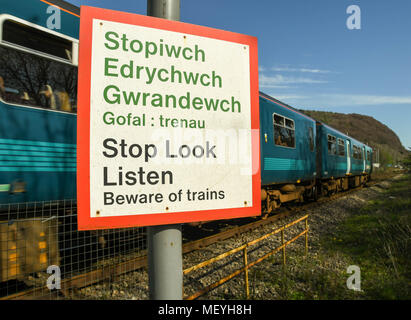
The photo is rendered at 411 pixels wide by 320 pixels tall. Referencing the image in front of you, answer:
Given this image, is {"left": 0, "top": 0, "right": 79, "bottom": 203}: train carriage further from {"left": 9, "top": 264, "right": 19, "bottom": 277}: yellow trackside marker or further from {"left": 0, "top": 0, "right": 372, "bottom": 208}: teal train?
{"left": 9, "top": 264, "right": 19, "bottom": 277}: yellow trackside marker

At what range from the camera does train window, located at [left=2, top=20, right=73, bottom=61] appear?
3.20m

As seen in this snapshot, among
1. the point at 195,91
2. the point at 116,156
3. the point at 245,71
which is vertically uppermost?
the point at 245,71

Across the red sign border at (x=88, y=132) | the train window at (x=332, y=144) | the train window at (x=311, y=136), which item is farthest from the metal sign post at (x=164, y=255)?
the train window at (x=332, y=144)

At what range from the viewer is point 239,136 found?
157 cm

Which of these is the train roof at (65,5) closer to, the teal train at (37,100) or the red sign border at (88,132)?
the teal train at (37,100)

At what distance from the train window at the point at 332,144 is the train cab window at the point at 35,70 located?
1305 centimetres

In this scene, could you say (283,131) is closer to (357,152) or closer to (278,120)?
(278,120)

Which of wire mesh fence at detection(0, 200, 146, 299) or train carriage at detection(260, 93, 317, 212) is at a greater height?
train carriage at detection(260, 93, 317, 212)

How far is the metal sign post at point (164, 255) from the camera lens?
1.38 m

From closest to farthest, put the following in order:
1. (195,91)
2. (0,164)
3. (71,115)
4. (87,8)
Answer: (87,8), (195,91), (0,164), (71,115)

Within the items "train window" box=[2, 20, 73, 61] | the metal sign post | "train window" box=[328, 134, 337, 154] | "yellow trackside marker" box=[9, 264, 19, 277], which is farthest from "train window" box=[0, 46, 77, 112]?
"train window" box=[328, 134, 337, 154]
